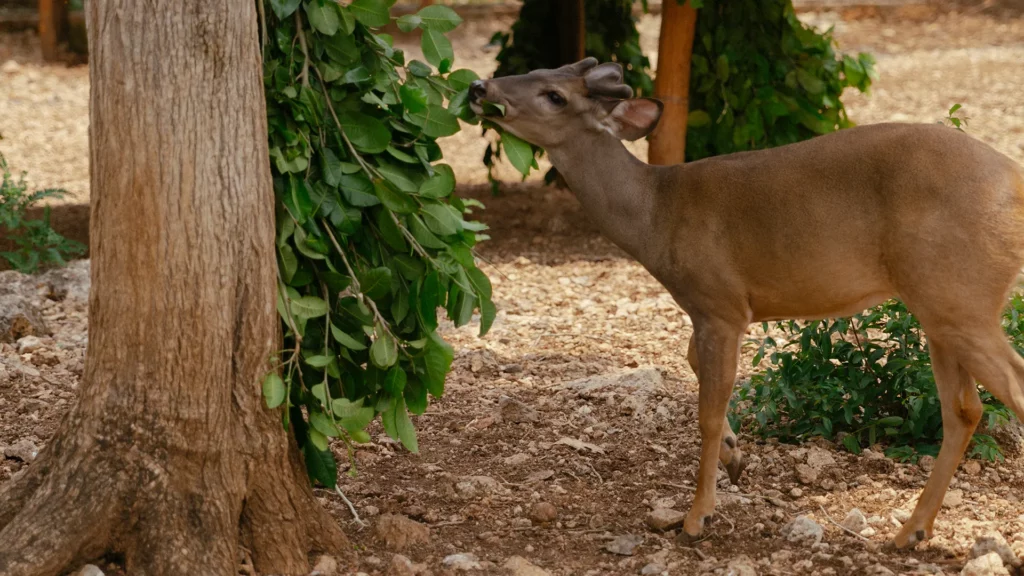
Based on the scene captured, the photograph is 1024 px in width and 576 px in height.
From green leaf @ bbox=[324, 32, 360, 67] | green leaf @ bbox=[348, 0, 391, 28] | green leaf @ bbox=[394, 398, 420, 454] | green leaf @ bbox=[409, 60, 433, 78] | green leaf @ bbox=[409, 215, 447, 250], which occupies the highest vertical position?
green leaf @ bbox=[348, 0, 391, 28]

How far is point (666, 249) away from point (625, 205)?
11.4 inches

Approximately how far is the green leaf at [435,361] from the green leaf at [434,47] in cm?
100

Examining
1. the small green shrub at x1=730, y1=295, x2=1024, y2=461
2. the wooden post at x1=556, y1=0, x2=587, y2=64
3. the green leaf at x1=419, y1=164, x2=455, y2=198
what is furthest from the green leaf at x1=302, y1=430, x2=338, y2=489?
the wooden post at x1=556, y1=0, x2=587, y2=64

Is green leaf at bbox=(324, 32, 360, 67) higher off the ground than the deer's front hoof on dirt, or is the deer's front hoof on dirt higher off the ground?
green leaf at bbox=(324, 32, 360, 67)

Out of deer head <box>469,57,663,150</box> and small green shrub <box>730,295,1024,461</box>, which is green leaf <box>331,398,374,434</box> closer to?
deer head <box>469,57,663,150</box>

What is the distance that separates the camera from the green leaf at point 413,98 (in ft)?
13.9

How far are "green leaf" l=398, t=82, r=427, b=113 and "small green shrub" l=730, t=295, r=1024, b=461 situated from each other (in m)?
2.18

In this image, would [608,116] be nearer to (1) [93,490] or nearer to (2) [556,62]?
(1) [93,490]

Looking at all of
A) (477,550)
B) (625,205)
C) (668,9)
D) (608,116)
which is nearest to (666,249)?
(625,205)

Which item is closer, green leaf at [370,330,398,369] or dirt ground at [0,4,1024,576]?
green leaf at [370,330,398,369]

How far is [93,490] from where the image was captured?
12.7 ft

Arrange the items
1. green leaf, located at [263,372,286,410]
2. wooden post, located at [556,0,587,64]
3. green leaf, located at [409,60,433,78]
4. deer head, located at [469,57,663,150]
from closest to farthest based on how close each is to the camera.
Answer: green leaf, located at [263,372,286,410] → green leaf, located at [409,60,433,78] → deer head, located at [469,57,663,150] → wooden post, located at [556,0,587,64]

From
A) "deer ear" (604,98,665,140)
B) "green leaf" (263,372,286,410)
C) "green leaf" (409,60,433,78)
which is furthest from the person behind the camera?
"deer ear" (604,98,665,140)

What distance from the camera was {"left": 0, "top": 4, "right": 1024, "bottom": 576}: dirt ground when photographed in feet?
14.7
